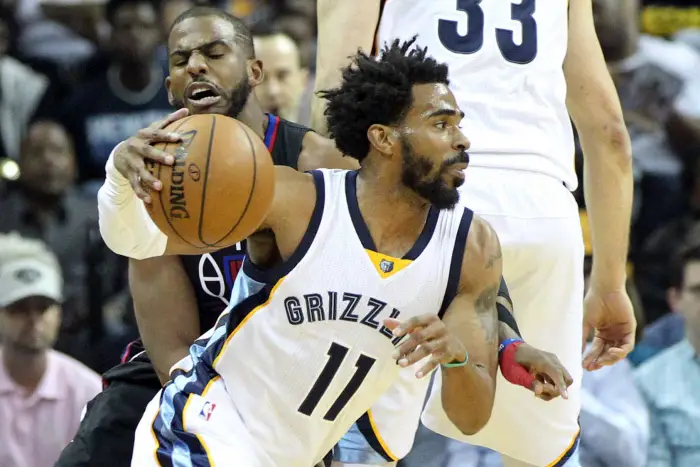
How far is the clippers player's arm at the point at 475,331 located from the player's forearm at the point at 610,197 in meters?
0.87

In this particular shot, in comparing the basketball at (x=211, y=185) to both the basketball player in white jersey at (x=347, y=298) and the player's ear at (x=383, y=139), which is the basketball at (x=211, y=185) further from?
the player's ear at (x=383, y=139)

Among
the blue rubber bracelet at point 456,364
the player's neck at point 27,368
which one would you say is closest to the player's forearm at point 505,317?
the blue rubber bracelet at point 456,364

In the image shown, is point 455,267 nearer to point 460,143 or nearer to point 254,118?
point 460,143

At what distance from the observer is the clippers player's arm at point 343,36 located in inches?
160

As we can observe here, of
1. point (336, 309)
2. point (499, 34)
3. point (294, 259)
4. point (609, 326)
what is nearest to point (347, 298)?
point (336, 309)

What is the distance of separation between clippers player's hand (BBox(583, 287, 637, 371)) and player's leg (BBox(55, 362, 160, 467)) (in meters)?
1.51

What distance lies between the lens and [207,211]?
10.7 ft

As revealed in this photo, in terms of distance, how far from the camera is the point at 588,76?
4398 millimetres

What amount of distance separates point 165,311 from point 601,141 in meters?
1.58

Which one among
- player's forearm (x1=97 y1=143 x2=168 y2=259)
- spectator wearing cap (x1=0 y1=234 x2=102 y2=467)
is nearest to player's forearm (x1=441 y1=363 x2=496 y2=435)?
player's forearm (x1=97 y1=143 x2=168 y2=259)

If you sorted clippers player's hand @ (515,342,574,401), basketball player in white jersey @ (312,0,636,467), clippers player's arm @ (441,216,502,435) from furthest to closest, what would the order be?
1. basketball player in white jersey @ (312,0,636,467)
2. clippers player's arm @ (441,216,502,435)
3. clippers player's hand @ (515,342,574,401)

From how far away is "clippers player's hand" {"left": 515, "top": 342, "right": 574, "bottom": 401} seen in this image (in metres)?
3.36

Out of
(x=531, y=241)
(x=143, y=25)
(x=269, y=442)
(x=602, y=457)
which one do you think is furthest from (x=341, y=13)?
(x=143, y=25)

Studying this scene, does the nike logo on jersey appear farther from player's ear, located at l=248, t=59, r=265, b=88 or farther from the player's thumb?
player's ear, located at l=248, t=59, r=265, b=88
